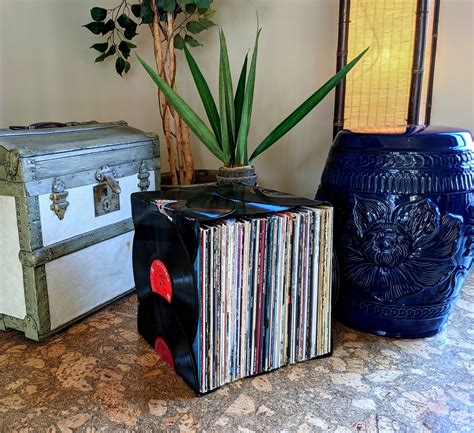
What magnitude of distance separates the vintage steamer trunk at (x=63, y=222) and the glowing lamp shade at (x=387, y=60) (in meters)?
0.46

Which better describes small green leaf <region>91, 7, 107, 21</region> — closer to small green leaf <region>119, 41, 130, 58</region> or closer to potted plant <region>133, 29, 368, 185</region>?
small green leaf <region>119, 41, 130, 58</region>

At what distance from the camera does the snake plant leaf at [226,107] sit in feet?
2.96

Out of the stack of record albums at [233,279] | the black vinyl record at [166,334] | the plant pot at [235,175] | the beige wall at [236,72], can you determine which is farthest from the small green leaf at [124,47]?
the black vinyl record at [166,334]

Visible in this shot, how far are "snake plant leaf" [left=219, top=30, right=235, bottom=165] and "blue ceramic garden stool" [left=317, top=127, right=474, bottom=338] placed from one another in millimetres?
245

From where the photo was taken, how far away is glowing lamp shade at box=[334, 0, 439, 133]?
0.86 m

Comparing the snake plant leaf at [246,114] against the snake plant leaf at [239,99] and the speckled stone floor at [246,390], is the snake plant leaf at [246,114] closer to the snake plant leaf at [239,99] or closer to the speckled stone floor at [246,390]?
the snake plant leaf at [239,99]

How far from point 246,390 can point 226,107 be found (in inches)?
21.4

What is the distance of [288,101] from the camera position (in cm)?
118

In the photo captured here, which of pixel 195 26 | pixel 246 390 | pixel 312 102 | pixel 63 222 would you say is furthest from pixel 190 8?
pixel 246 390

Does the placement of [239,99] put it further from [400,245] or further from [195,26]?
[400,245]

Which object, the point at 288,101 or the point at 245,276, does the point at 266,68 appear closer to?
the point at 288,101

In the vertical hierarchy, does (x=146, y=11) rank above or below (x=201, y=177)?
above

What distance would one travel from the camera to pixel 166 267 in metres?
0.66

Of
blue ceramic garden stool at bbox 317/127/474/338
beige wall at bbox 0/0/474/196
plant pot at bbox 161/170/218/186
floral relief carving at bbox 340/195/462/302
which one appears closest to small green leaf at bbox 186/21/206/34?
beige wall at bbox 0/0/474/196
